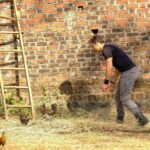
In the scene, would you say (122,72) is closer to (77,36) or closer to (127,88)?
(127,88)

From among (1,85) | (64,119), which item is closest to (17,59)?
(1,85)

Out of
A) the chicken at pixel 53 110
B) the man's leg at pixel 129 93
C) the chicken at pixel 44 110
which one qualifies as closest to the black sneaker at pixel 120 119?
the man's leg at pixel 129 93

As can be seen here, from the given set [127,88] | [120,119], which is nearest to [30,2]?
[127,88]

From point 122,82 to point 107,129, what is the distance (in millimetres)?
823

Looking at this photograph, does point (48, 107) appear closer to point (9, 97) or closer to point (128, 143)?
point (9, 97)

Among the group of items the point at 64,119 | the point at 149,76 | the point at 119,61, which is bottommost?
the point at 64,119

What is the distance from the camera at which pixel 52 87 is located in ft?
27.9

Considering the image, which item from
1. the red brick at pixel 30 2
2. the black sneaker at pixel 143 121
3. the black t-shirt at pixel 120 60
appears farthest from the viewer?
the red brick at pixel 30 2

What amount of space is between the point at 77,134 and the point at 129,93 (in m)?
1.15

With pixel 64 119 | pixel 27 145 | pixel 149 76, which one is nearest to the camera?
pixel 27 145

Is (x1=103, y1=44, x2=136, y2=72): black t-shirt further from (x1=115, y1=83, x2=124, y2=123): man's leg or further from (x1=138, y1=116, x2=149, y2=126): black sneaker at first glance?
(x1=138, y1=116, x2=149, y2=126): black sneaker

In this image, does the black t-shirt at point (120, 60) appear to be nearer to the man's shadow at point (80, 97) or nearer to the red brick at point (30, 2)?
the man's shadow at point (80, 97)

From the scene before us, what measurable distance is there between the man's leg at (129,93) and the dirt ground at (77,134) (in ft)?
0.61

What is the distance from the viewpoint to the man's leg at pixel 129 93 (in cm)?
675
